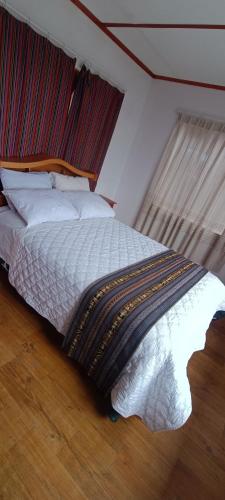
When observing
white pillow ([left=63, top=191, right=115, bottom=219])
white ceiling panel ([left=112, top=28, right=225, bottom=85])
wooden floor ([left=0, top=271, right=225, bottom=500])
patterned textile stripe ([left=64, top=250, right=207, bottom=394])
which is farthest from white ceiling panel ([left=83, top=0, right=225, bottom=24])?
wooden floor ([left=0, top=271, right=225, bottom=500])

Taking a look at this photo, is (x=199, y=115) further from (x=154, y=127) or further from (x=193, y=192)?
(x=193, y=192)

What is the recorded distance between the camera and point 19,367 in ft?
4.86

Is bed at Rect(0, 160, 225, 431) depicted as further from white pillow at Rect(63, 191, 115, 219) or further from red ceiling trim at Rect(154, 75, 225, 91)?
red ceiling trim at Rect(154, 75, 225, 91)

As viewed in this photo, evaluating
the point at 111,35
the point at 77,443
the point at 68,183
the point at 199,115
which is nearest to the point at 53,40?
the point at 111,35

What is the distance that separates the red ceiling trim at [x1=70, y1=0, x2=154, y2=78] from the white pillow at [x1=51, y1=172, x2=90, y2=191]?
1355 millimetres

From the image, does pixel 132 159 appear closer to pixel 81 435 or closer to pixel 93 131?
pixel 93 131

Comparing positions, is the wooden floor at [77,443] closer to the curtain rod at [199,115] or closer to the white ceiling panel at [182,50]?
the white ceiling panel at [182,50]

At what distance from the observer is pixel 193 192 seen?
3211mm

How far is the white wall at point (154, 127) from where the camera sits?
9.77 ft

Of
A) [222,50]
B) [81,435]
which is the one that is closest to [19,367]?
[81,435]

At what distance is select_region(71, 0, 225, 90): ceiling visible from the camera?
1.72 m

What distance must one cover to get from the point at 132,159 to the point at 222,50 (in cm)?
185

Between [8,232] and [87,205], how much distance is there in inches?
32.9

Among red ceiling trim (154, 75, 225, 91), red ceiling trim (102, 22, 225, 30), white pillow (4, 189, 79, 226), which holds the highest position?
red ceiling trim (154, 75, 225, 91)
